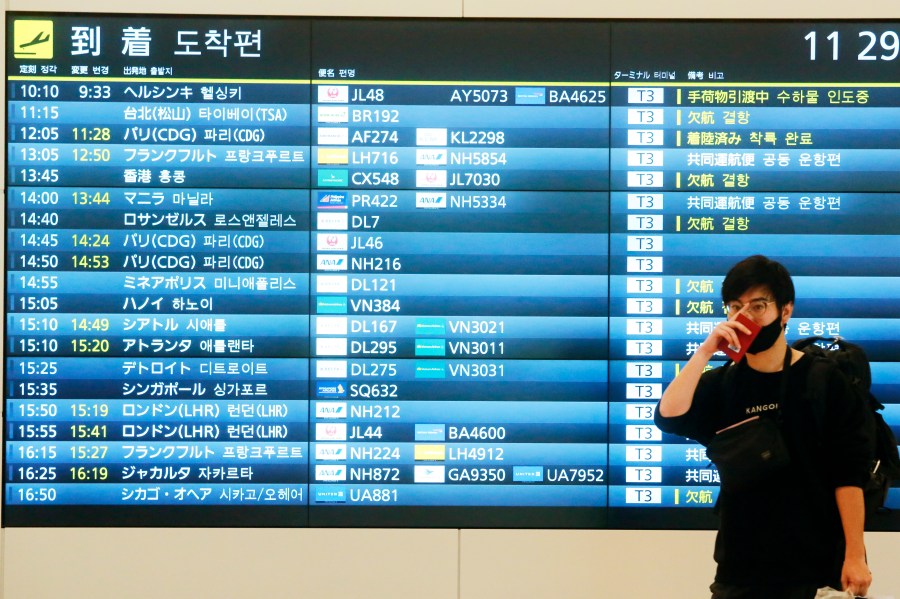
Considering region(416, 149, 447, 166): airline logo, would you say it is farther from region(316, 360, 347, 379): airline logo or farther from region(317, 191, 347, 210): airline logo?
region(316, 360, 347, 379): airline logo

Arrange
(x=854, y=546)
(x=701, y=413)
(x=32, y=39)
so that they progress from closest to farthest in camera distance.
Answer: (x=854, y=546)
(x=701, y=413)
(x=32, y=39)

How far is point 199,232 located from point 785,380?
2263mm

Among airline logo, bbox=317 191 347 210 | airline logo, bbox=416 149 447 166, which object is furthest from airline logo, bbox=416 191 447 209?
airline logo, bbox=317 191 347 210

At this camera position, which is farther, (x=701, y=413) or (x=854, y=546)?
(x=701, y=413)

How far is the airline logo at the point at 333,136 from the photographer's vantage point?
12.5 feet

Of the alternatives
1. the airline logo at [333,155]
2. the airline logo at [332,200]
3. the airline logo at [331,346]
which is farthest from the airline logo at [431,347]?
the airline logo at [333,155]

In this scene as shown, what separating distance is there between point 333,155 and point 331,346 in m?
0.76

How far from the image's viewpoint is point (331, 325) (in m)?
3.80

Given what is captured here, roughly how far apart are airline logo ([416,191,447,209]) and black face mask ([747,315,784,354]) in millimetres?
1463

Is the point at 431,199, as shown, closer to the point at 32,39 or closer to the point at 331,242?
the point at 331,242

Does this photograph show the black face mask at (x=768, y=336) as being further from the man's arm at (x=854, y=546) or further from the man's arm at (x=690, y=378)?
the man's arm at (x=854, y=546)

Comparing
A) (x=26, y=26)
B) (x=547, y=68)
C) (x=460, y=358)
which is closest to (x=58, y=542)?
(x=460, y=358)

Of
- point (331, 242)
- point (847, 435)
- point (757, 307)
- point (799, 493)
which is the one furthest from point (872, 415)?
point (331, 242)

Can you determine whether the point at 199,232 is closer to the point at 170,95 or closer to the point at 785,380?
the point at 170,95
